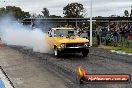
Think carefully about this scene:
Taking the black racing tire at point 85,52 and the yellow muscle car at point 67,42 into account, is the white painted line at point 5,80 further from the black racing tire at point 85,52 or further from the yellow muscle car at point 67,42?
the black racing tire at point 85,52

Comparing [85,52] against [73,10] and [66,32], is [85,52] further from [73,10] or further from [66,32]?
[73,10]

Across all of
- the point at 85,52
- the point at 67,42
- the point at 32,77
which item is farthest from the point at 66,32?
the point at 32,77

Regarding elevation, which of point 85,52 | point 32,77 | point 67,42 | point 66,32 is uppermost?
point 66,32

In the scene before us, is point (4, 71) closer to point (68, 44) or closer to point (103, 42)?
point (68, 44)

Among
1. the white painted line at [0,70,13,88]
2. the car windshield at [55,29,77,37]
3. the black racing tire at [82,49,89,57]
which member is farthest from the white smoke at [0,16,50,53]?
the white painted line at [0,70,13,88]

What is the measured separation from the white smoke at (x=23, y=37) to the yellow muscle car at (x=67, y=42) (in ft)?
7.52

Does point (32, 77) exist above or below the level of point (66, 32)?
below

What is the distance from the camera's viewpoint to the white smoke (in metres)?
24.0

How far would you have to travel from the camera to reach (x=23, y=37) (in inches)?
1312

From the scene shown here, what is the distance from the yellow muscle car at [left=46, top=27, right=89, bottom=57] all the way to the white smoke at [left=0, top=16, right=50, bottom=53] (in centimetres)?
229

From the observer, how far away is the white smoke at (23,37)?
945 inches

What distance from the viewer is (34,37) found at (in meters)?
28.0

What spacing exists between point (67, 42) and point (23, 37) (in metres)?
14.9

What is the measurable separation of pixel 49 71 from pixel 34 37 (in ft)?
47.6
